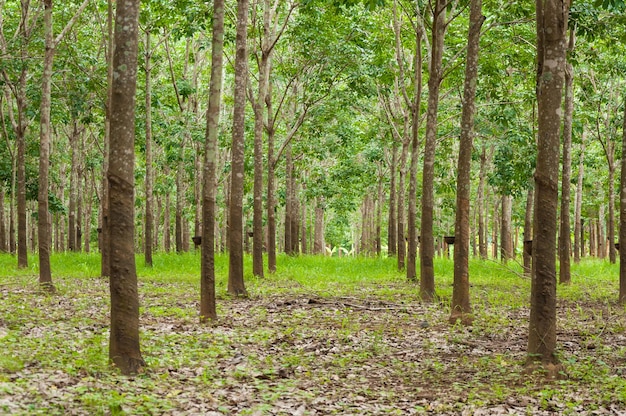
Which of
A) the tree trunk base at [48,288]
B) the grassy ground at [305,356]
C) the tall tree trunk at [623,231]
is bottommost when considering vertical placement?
the grassy ground at [305,356]

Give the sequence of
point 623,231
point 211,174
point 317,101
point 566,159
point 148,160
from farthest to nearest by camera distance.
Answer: point 317,101 < point 148,160 < point 566,159 < point 623,231 < point 211,174

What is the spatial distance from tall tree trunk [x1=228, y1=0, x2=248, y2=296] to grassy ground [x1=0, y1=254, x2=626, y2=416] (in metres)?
0.70

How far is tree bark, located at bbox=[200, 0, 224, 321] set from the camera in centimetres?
1035

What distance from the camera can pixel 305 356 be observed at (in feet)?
27.9

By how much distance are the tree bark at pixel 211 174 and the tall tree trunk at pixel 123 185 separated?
3.28 m

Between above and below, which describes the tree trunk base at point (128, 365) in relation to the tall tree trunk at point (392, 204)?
below

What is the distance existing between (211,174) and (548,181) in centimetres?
537

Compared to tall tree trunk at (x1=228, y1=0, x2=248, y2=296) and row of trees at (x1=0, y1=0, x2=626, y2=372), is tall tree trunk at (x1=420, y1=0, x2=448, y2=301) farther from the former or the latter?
tall tree trunk at (x1=228, y1=0, x2=248, y2=296)

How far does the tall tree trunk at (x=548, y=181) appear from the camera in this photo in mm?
7086

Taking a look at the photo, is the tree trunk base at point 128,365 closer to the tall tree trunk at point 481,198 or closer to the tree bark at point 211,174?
the tree bark at point 211,174

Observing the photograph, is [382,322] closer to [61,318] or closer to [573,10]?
[61,318]

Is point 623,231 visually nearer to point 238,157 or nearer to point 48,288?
point 238,157

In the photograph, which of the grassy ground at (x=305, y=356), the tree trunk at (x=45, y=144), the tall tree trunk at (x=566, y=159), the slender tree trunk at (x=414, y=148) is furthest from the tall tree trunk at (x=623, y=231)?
the tree trunk at (x=45, y=144)

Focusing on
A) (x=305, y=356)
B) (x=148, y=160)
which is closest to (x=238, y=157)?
(x=305, y=356)
